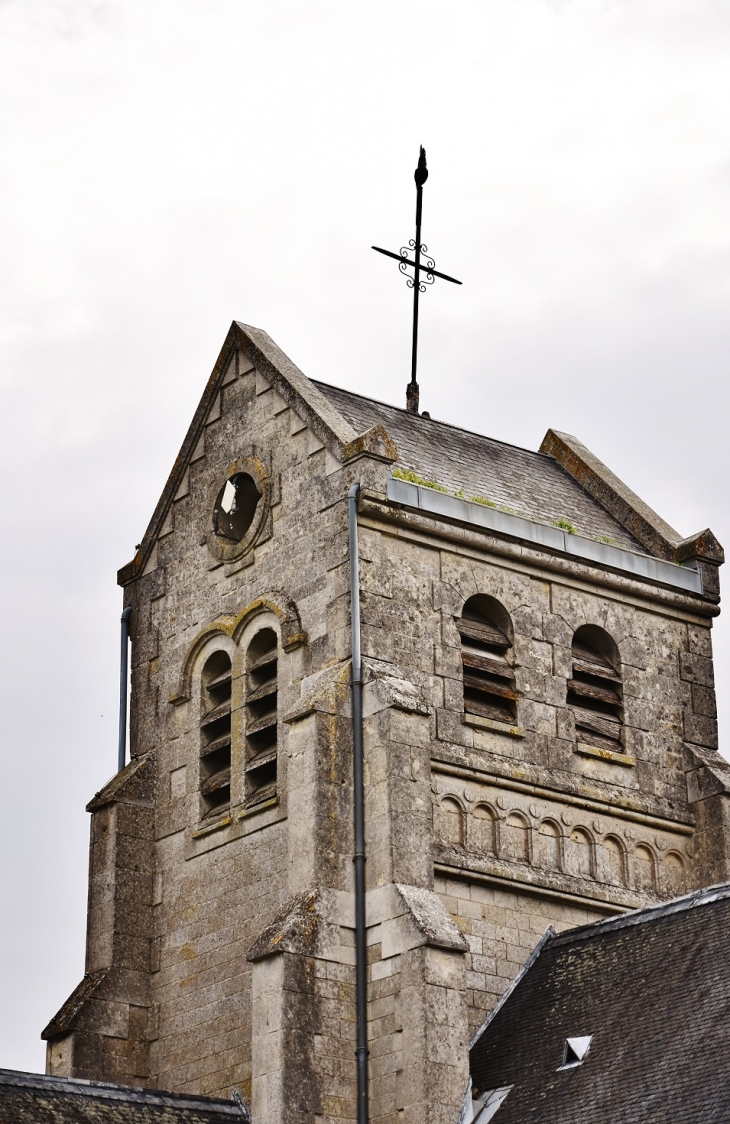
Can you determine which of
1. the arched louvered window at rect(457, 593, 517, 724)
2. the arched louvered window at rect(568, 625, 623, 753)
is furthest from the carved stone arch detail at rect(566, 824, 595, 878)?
the arched louvered window at rect(457, 593, 517, 724)

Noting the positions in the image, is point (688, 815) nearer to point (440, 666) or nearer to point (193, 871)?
point (440, 666)

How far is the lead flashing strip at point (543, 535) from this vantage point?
29.1 m

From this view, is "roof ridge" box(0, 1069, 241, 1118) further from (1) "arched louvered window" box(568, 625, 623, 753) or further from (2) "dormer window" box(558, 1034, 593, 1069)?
(1) "arched louvered window" box(568, 625, 623, 753)

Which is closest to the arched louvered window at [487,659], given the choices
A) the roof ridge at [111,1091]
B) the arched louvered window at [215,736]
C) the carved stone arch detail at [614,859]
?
the carved stone arch detail at [614,859]

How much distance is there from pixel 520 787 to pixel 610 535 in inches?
213

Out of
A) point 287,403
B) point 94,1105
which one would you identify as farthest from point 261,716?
point 94,1105

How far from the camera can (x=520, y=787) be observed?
28.9 meters

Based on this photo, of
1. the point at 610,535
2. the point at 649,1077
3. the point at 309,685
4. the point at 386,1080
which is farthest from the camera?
the point at 610,535

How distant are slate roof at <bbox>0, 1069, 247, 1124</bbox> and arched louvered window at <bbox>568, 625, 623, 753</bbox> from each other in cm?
726

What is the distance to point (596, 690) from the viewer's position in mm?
30641

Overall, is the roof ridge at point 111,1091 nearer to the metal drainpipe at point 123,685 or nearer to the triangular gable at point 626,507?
the metal drainpipe at point 123,685

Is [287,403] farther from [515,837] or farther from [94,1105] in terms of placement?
[94,1105]

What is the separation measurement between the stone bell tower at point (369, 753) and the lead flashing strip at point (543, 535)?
50 millimetres

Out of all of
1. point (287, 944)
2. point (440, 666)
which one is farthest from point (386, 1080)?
point (440, 666)
